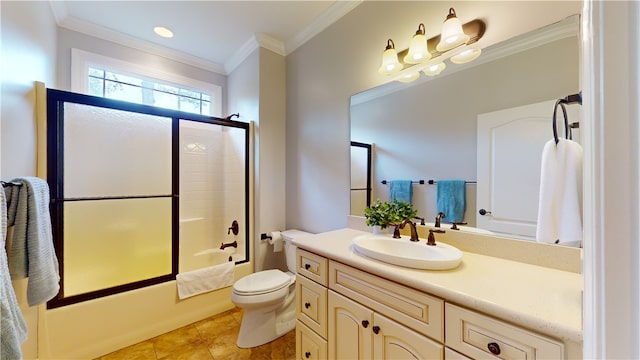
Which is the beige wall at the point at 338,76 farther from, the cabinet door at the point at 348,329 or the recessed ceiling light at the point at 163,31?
the recessed ceiling light at the point at 163,31

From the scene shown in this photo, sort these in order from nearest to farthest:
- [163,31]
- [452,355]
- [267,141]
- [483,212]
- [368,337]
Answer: [452,355] < [368,337] < [483,212] < [163,31] < [267,141]

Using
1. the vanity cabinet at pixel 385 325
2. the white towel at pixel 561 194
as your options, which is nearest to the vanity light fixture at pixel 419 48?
the white towel at pixel 561 194

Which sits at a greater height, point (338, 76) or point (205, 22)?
point (205, 22)

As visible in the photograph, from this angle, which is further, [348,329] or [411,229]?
[411,229]

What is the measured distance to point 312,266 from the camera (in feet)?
4.52

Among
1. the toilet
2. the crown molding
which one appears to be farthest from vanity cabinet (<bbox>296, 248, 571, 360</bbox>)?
the crown molding

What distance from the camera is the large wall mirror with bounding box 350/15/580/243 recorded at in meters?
1.07

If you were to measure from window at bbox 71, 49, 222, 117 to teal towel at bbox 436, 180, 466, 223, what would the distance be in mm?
2717

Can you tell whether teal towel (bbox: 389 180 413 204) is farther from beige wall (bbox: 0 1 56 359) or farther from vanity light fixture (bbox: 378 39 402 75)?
beige wall (bbox: 0 1 56 359)

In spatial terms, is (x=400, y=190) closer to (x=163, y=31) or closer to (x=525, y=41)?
(x=525, y=41)

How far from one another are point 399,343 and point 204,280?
5.89 ft

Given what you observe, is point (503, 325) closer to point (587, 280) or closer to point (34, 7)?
point (587, 280)

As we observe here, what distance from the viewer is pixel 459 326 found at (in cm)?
81

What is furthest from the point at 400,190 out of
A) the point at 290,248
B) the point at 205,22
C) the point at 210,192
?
the point at 205,22
